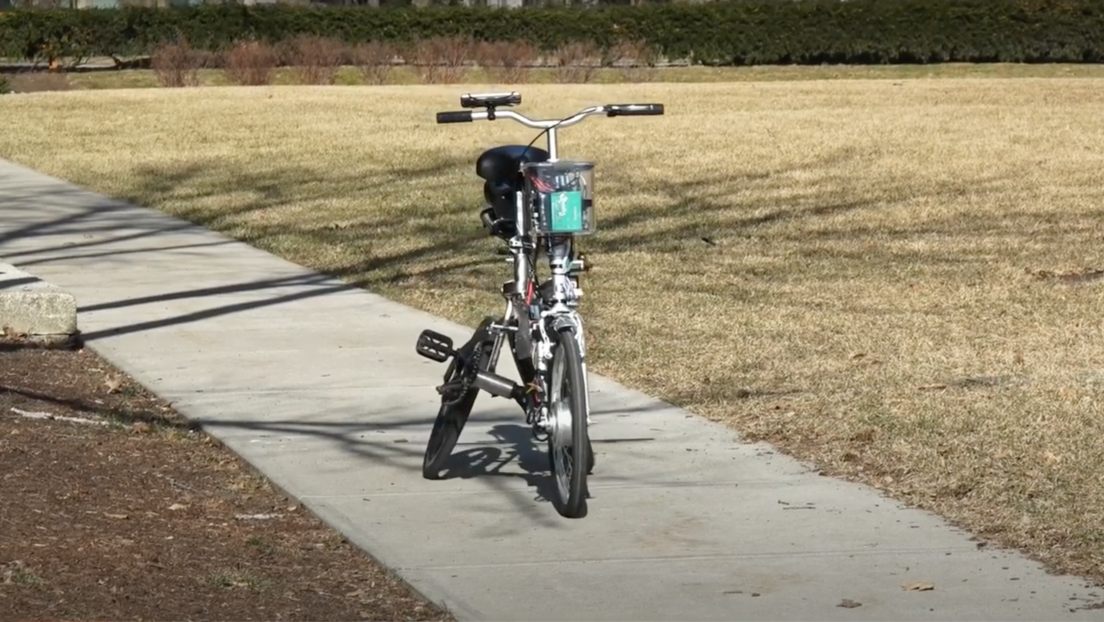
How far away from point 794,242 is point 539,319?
7171mm

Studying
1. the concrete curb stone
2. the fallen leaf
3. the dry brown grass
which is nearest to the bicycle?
the fallen leaf

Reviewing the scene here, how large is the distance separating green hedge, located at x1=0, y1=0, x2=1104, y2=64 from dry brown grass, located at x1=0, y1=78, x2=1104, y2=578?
12181 millimetres

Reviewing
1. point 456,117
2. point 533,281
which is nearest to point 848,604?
point 533,281

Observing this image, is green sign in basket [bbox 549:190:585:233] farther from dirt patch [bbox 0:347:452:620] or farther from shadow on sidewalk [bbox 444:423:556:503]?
dirt patch [bbox 0:347:452:620]

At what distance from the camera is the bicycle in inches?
233

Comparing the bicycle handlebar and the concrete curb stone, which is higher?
the bicycle handlebar

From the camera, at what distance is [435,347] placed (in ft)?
21.5

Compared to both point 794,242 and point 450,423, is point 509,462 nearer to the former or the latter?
point 450,423

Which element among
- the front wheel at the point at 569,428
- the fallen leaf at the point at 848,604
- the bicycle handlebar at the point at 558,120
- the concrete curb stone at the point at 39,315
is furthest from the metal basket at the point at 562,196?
the concrete curb stone at the point at 39,315

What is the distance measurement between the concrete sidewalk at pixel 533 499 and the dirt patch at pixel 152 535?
0.14m

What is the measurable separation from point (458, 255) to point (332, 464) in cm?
568

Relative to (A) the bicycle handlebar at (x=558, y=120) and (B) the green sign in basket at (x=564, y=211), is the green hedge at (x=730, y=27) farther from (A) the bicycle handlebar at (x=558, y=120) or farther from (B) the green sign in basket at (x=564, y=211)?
(B) the green sign in basket at (x=564, y=211)

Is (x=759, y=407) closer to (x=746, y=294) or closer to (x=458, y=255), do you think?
(x=746, y=294)

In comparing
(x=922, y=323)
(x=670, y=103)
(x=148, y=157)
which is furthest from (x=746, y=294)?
(x=670, y=103)
